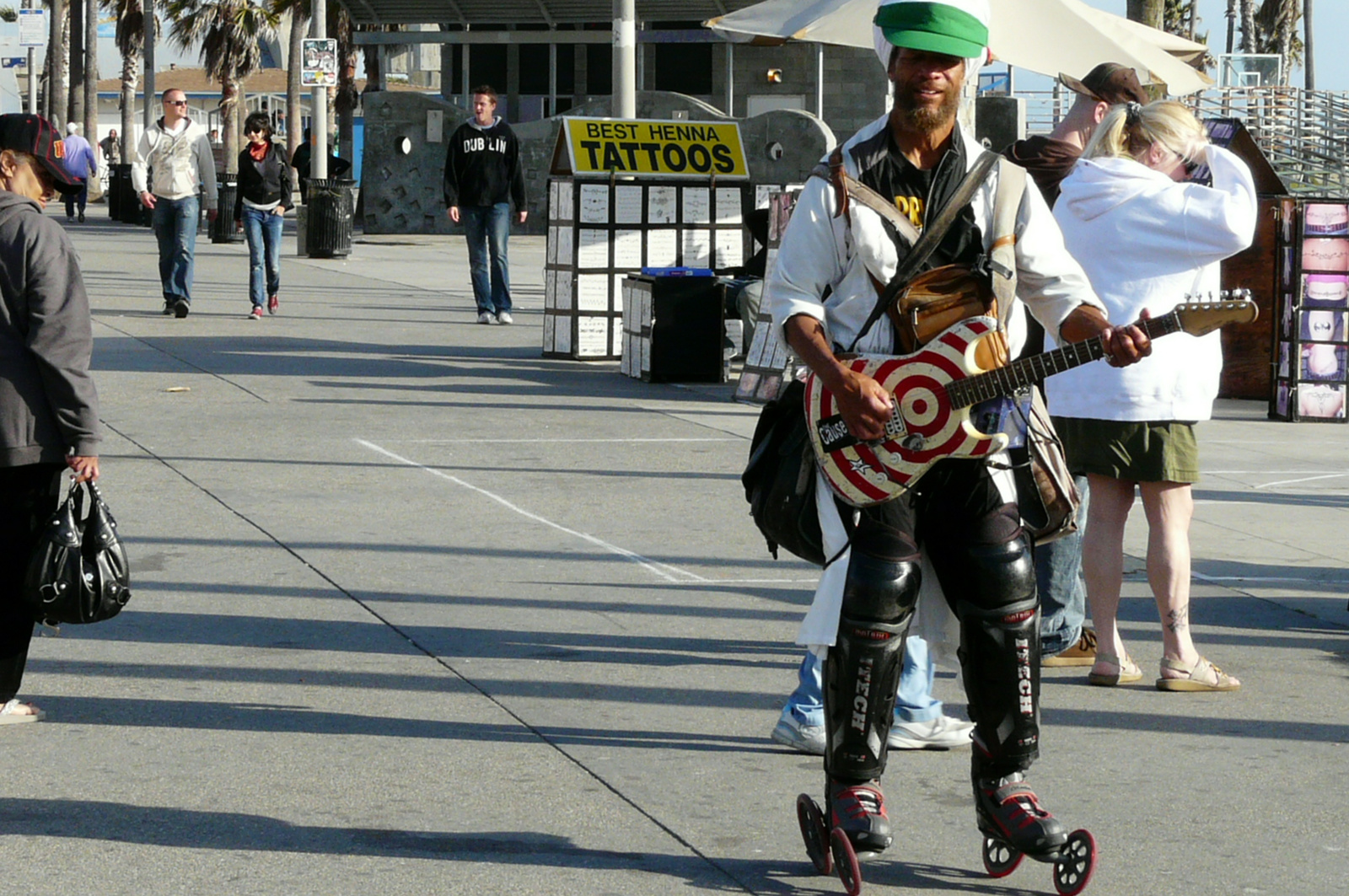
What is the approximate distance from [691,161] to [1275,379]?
4832 mm

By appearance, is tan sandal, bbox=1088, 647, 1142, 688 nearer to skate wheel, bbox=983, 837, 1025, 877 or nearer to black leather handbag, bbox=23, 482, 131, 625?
skate wheel, bbox=983, 837, 1025, 877

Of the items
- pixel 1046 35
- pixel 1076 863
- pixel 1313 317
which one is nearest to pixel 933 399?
pixel 1076 863

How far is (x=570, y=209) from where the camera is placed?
14.5 metres

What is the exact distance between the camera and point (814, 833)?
13.5 feet

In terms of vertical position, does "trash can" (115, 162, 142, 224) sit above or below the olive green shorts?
above

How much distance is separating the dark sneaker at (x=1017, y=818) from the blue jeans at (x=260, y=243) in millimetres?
13725

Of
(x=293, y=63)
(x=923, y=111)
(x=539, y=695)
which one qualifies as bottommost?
(x=539, y=695)

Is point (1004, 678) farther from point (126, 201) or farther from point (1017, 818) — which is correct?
point (126, 201)

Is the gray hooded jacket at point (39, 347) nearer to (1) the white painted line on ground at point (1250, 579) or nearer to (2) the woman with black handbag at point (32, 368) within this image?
(2) the woman with black handbag at point (32, 368)

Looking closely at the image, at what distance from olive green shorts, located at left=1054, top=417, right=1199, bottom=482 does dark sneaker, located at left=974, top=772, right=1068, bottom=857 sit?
74.3 inches

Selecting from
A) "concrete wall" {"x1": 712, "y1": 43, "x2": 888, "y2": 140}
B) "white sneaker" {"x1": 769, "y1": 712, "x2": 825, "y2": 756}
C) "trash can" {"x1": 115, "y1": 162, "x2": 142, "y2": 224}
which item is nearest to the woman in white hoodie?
"white sneaker" {"x1": 769, "y1": 712, "x2": 825, "y2": 756}

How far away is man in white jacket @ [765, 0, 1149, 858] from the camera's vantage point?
3.99m

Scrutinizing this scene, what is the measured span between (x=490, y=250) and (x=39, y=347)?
12.1 m

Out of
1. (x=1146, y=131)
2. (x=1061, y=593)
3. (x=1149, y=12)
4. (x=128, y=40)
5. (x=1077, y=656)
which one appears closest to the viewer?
(x=1146, y=131)
